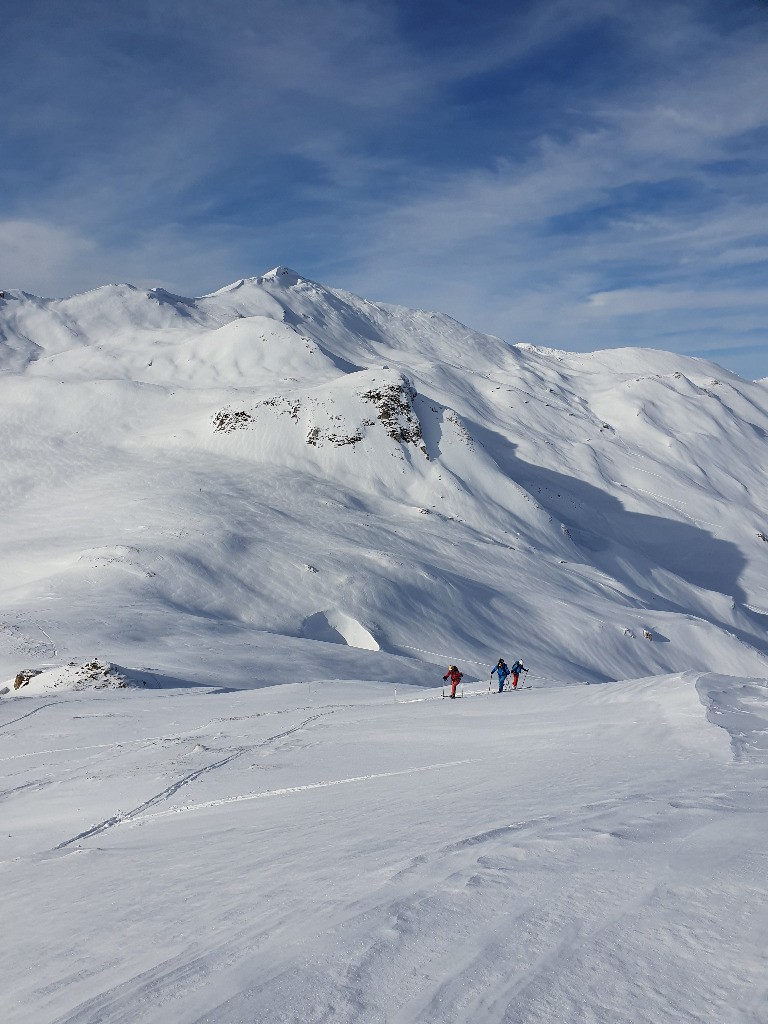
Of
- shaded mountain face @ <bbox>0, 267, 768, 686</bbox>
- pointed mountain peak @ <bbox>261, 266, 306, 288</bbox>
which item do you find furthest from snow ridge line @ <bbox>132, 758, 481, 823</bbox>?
pointed mountain peak @ <bbox>261, 266, 306, 288</bbox>

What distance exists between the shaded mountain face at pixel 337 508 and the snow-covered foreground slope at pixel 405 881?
13990 mm

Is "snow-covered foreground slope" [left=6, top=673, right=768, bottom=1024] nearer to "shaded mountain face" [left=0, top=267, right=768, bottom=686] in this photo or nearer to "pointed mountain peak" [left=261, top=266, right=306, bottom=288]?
"shaded mountain face" [left=0, top=267, right=768, bottom=686]

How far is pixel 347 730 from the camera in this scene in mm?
14203

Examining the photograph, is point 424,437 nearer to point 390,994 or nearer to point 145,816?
point 145,816

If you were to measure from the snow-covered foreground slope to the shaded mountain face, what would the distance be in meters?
14.0

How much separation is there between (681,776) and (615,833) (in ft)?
8.46

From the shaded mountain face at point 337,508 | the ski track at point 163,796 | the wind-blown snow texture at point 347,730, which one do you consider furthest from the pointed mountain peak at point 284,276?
the ski track at point 163,796

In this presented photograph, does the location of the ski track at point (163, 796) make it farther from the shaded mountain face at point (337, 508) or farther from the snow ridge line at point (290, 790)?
the shaded mountain face at point (337, 508)

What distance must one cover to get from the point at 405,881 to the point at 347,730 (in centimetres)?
930

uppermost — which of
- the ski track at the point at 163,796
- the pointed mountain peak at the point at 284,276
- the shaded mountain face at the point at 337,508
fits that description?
→ the pointed mountain peak at the point at 284,276

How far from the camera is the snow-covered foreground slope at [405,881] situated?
3666 mm

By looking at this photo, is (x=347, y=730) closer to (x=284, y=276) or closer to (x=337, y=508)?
(x=337, y=508)

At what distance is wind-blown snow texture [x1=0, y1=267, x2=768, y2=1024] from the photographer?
13.1 feet

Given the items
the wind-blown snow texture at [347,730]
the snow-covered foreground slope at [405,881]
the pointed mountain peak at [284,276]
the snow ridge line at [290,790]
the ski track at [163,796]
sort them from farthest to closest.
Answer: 1. the pointed mountain peak at [284,276]
2. the snow ridge line at [290,790]
3. the ski track at [163,796]
4. the wind-blown snow texture at [347,730]
5. the snow-covered foreground slope at [405,881]
